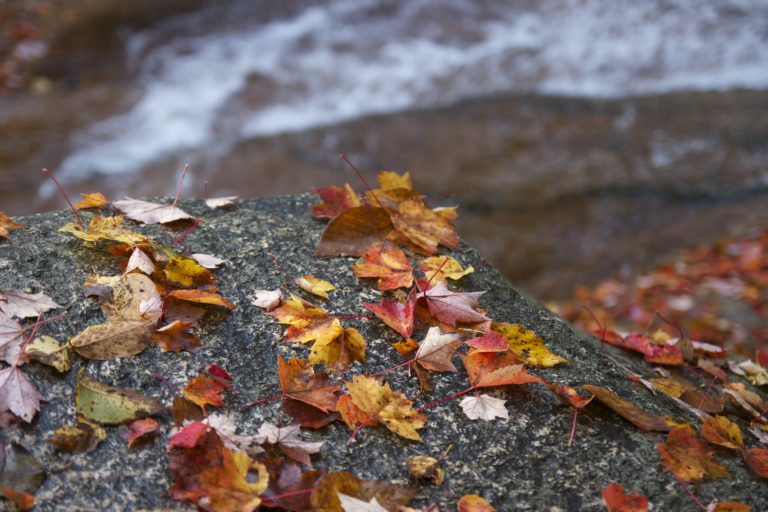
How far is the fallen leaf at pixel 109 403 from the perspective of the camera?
1.30 meters

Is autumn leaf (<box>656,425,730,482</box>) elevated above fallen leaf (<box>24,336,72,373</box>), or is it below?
below

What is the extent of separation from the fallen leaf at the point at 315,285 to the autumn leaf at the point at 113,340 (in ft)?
1.29

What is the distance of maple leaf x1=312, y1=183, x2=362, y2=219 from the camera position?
79.7 inches

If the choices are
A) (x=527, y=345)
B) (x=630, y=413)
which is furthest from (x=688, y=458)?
(x=527, y=345)

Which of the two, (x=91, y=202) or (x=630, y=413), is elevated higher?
(x=91, y=202)

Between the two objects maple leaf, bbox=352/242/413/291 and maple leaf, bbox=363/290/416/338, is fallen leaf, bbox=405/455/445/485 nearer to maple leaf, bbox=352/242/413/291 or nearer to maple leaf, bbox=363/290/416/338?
maple leaf, bbox=363/290/416/338

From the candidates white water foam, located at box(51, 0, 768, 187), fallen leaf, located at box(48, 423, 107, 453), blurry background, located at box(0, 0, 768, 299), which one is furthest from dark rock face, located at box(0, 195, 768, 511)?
white water foam, located at box(51, 0, 768, 187)

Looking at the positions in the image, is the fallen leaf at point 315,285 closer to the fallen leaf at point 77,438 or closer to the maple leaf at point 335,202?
the maple leaf at point 335,202

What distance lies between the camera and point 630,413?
1.47m

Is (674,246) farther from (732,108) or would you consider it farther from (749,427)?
(749,427)

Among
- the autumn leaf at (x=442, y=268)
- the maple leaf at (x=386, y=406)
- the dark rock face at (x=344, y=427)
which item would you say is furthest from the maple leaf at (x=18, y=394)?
the autumn leaf at (x=442, y=268)

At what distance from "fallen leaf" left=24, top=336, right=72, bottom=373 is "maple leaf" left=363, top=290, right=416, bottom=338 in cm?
67

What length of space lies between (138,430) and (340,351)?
1.51 ft

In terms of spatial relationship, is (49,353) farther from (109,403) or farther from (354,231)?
(354,231)
